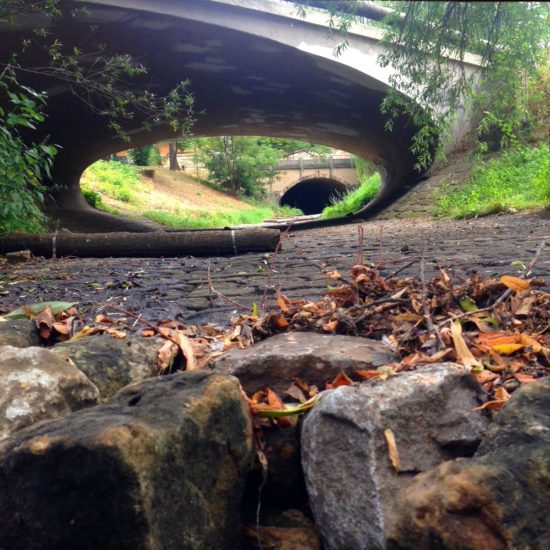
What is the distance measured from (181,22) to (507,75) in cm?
657

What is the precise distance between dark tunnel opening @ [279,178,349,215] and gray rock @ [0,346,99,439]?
131ft

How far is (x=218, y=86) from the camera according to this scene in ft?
48.1

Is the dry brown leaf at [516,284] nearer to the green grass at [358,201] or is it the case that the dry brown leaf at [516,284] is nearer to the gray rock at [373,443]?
the gray rock at [373,443]

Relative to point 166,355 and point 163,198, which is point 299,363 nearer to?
point 166,355

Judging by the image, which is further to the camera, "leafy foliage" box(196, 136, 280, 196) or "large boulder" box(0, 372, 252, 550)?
"leafy foliage" box(196, 136, 280, 196)

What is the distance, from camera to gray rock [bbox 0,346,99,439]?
171 cm

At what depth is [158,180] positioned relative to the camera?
106 feet

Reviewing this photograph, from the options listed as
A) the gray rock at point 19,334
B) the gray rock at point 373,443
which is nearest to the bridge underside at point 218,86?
the gray rock at point 19,334

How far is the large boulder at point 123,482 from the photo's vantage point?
50.3 inches

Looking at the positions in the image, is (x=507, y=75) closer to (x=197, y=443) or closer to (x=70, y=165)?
(x=197, y=443)

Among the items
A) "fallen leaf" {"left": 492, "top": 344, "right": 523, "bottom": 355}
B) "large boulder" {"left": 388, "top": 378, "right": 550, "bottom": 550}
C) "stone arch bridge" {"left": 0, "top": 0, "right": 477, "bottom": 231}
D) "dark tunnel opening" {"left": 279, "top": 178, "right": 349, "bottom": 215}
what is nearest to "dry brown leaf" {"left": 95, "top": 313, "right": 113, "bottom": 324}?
"fallen leaf" {"left": 492, "top": 344, "right": 523, "bottom": 355}

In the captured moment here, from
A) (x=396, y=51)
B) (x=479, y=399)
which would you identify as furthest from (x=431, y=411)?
(x=396, y=51)

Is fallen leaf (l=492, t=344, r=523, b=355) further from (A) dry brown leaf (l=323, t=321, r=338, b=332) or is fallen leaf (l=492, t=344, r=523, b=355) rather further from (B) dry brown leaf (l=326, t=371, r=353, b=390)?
(A) dry brown leaf (l=323, t=321, r=338, b=332)

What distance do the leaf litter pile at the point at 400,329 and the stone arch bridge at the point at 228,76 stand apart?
875 cm
